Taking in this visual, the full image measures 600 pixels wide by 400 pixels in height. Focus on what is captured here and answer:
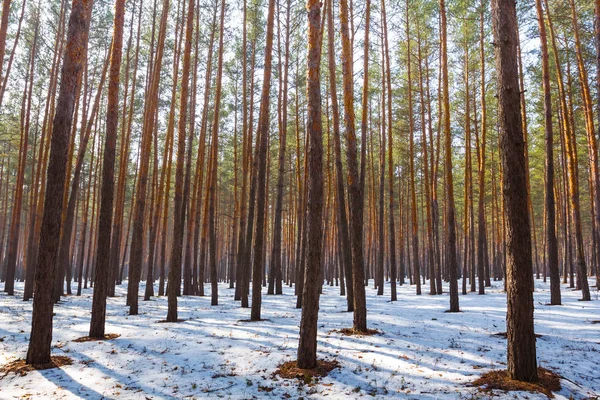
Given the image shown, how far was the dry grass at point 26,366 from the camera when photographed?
548 cm

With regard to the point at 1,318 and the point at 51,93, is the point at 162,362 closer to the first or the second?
the point at 1,318

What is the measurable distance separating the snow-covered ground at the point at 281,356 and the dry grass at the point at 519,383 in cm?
14

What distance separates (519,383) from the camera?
4520 mm

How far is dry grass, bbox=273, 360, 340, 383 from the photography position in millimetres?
5148

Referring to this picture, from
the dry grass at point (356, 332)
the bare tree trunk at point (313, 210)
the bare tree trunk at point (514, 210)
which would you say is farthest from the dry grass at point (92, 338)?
the bare tree trunk at point (514, 210)

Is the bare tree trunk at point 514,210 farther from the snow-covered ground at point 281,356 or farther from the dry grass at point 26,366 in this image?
the dry grass at point 26,366

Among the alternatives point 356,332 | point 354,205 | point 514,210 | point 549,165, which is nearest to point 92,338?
point 356,332

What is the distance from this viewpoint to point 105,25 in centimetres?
1516

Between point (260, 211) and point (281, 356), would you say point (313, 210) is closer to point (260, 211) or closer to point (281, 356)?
point (281, 356)

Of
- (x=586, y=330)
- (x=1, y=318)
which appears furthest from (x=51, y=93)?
(x=586, y=330)

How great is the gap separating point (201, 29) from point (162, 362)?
15.5 metres

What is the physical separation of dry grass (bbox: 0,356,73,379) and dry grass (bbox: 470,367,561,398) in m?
6.23

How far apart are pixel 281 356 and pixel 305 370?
2.87 ft

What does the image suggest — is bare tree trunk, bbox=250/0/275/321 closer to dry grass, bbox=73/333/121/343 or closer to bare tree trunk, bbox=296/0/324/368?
dry grass, bbox=73/333/121/343
